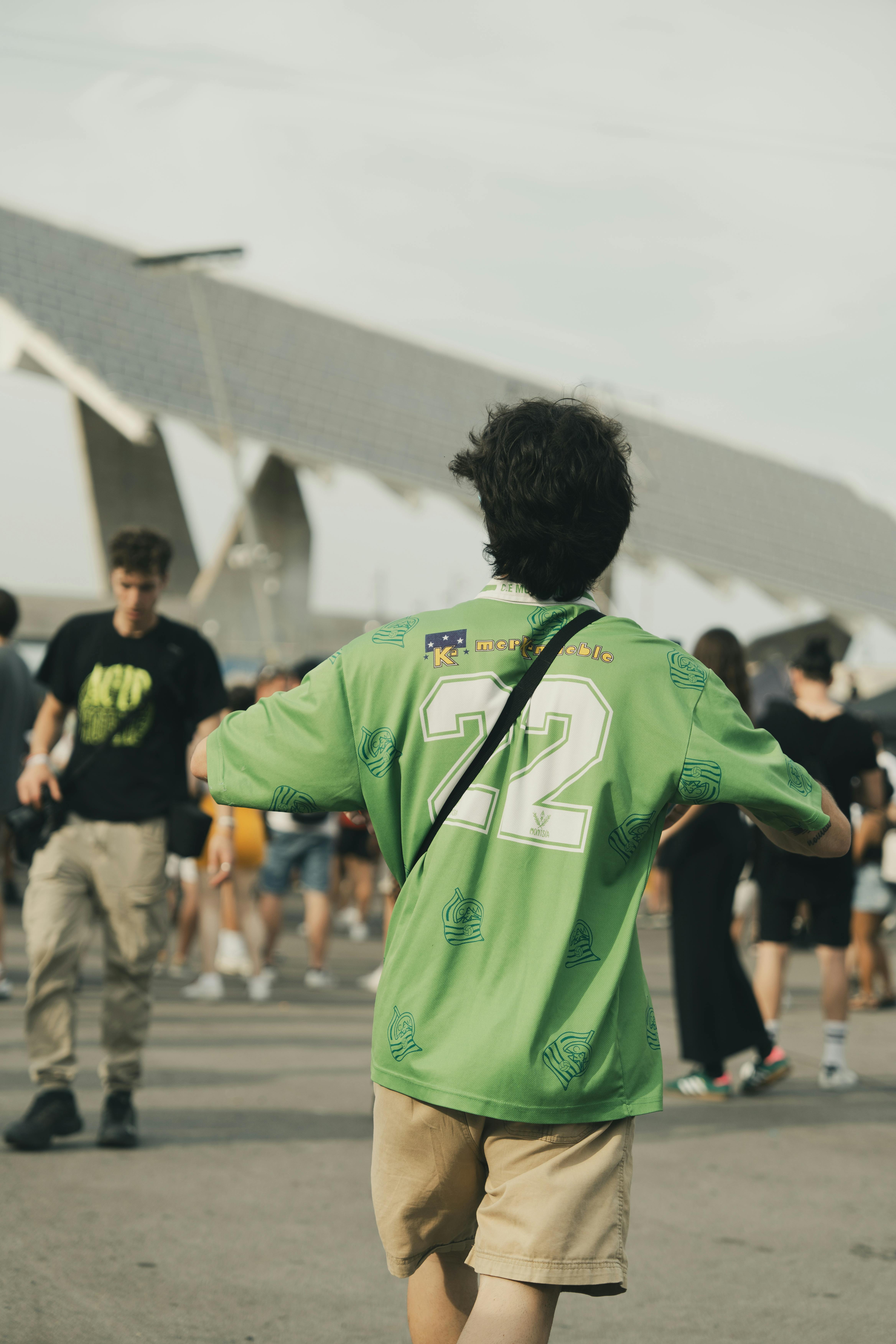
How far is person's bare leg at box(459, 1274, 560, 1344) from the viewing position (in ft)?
6.58

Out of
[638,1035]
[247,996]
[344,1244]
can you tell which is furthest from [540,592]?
[247,996]

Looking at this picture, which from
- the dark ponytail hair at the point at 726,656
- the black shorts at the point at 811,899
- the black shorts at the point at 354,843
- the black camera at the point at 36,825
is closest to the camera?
the black camera at the point at 36,825

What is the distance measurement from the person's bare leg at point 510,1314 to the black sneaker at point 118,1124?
3.07m

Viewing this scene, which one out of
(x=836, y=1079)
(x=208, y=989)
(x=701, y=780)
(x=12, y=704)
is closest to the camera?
(x=701, y=780)

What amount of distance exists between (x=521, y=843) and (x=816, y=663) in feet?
16.5

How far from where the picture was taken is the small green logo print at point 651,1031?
2.20 metres

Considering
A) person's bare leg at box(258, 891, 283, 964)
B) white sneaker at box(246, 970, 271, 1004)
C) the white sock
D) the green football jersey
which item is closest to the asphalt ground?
the white sock

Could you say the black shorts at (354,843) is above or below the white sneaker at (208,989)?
above

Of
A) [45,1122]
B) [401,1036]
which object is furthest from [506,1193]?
[45,1122]

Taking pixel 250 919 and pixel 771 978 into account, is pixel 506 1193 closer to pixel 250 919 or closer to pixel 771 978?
pixel 771 978

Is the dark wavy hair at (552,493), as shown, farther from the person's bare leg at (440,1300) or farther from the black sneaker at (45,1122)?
the black sneaker at (45,1122)

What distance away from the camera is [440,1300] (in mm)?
2256

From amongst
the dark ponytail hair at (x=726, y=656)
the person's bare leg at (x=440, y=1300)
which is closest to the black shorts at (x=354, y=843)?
the dark ponytail hair at (x=726, y=656)

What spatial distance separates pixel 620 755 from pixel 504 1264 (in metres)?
0.74
